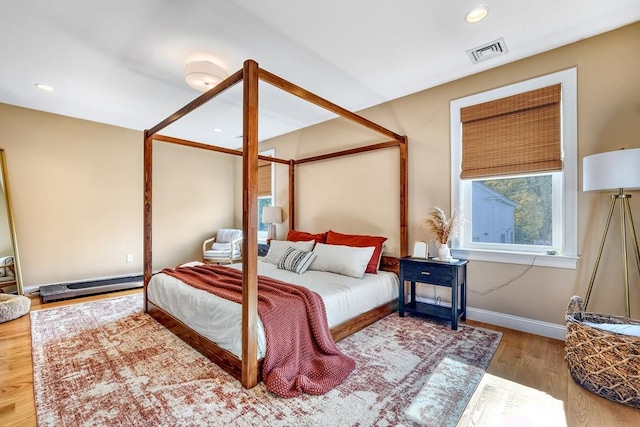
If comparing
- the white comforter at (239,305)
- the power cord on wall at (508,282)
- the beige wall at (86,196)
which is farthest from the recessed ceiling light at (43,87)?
the power cord on wall at (508,282)

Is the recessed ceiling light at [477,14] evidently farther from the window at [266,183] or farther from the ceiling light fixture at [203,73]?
the window at [266,183]

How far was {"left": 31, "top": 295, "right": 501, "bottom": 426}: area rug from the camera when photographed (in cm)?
162

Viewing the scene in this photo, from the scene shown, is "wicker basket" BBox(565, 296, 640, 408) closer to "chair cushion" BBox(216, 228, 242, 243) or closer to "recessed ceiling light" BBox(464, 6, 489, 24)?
"recessed ceiling light" BBox(464, 6, 489, 24)

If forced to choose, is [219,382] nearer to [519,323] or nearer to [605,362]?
[605,362]

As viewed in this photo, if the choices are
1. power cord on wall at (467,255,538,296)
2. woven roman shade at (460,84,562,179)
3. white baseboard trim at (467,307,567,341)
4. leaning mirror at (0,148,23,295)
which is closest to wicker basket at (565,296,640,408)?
white baseboard trim at (467,307,567,341)

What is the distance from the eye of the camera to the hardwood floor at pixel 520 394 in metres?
1.61

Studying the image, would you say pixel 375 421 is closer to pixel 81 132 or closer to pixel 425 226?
pixel 425 226

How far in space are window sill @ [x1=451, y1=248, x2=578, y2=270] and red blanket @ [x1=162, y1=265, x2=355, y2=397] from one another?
5.83 feet

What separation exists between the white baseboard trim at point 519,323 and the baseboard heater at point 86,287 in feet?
15.4

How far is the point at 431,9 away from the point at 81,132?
16.6ft

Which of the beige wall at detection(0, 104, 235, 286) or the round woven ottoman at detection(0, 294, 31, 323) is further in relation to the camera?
the beige wall at detection(0, 104, 235, 286)

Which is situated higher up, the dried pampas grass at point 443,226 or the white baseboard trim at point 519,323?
the dried pampas grass at point 443,226

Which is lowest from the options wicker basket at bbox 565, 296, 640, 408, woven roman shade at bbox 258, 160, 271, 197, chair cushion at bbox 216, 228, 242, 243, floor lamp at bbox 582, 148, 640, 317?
wicker basket at bbox 565, 296, 640, 408

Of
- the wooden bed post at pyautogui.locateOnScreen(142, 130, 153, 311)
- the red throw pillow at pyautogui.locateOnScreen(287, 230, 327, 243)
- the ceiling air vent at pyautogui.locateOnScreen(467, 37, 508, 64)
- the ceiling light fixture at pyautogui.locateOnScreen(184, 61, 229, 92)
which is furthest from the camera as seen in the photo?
the red throw pillow at pyautogui.locateOnScreen(287, 230, 327, 243)
